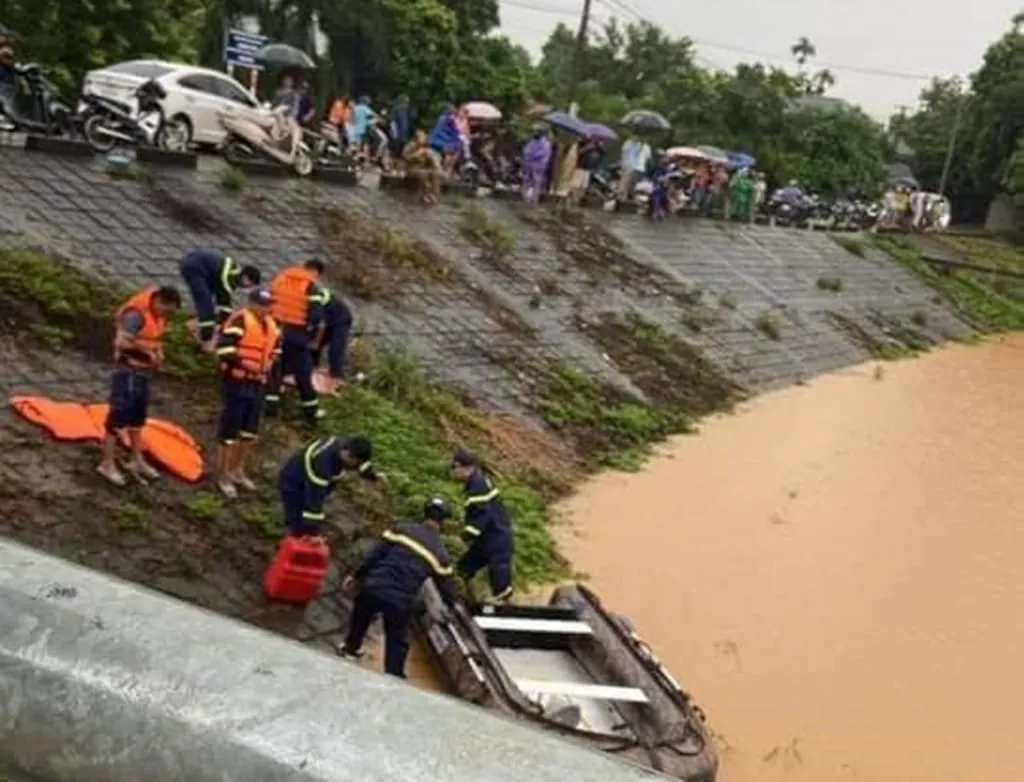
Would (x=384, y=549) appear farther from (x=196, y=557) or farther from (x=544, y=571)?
(x=544, y=571)

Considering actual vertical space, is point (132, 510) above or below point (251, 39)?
below

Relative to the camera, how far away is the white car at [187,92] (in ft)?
55.9

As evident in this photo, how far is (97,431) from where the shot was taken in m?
8.75

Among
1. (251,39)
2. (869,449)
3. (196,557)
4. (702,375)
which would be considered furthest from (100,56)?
(196,557)

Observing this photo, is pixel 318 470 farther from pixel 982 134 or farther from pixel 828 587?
pixel 982 134

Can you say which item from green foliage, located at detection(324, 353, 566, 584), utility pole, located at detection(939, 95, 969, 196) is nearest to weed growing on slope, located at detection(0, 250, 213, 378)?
green foliage, located at detection(324, 353, 566, 584)

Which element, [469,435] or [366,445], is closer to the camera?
[366,445]

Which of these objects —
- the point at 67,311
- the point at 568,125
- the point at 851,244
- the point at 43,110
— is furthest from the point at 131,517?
the point at 851,244

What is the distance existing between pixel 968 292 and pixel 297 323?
29.3m

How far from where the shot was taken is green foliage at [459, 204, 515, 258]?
1808 cm

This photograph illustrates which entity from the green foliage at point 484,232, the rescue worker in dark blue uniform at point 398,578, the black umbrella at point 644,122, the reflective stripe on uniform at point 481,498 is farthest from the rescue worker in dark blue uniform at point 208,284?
the black umbrella at point 644,122

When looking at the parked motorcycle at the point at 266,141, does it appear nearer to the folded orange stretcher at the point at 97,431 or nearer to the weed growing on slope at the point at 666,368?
the weed growing on slope at the point at 666,368

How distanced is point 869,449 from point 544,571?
29.0 feet

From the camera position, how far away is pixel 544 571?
33.9 ft
